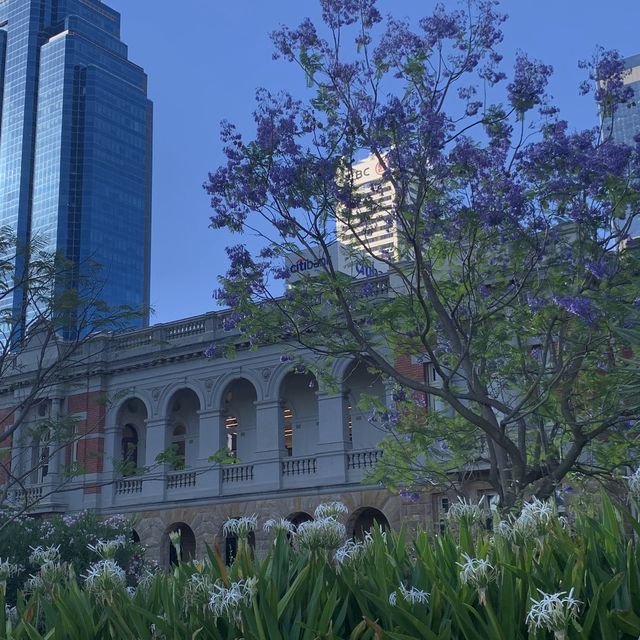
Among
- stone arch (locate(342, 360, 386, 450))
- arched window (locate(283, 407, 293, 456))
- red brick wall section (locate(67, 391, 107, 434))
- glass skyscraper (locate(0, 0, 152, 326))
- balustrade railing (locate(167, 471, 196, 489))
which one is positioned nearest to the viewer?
stone arch (locate(342, 360, 386, 450))

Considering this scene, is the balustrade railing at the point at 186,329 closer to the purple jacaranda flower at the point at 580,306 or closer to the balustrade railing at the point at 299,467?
the balustrade railing at the point at 299,467

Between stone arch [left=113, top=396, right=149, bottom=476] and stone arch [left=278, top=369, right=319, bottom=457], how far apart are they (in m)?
5.42

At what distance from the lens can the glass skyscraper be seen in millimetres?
118562

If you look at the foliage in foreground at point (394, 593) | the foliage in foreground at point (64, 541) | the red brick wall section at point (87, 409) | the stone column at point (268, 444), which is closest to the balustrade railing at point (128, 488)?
the red brick wall section at point (87, 409)

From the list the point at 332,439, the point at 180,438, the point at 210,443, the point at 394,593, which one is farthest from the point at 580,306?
the point at 180,438

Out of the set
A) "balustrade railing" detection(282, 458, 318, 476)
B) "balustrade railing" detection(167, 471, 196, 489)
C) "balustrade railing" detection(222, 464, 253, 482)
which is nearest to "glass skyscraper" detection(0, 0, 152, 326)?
"balustrade railing" detection(167, 471, 196, 489)

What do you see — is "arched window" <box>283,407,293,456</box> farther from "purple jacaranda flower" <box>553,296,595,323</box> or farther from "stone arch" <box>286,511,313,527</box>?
"purple jacaranda flower" <box>553,296,595,323</box>

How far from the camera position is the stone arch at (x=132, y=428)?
32.4m

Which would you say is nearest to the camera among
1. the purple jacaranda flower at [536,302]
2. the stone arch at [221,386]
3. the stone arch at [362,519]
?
the purple jacaranda flower at [536,302]

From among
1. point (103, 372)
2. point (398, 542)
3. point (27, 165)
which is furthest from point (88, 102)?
point (398, 542)

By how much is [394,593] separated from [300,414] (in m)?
26.2

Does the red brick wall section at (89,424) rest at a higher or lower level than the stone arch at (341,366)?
lower

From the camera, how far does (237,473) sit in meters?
29.1

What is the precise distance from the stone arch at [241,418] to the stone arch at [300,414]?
4.04 feet
